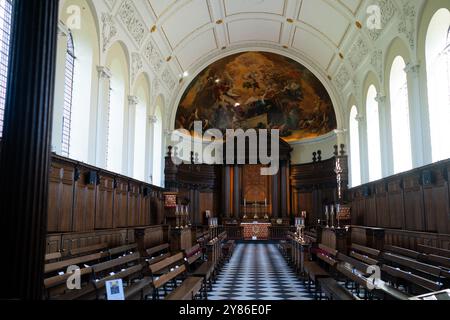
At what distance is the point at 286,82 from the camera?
22.7 meters

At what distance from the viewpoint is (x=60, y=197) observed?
902cm

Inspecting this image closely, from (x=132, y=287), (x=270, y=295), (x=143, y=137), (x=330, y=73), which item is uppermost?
(x=330, y=73)

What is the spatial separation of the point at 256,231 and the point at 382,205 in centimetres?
856

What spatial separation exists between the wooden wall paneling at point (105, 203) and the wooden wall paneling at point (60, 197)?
1669 mm

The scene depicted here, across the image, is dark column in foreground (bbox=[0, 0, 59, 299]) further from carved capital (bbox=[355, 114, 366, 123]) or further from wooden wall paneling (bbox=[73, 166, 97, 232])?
carved capital (bbox=[355, 114, 366, 123])

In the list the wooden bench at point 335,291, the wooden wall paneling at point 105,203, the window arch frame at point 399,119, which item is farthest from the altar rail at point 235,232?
the wooden bench at point 335,291

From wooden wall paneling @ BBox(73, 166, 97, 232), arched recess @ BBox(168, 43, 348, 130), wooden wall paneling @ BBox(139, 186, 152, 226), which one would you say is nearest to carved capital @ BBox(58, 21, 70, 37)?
wooden wall paneling @ BBox(73, 166, 97, 232)

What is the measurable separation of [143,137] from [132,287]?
1246 cm

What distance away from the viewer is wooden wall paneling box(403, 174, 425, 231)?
1052 cm

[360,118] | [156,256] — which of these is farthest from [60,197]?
[360,118]

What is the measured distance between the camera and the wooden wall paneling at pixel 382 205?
43.9ft
